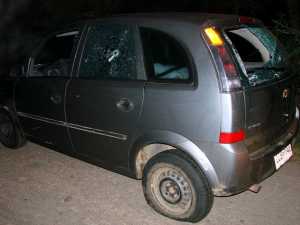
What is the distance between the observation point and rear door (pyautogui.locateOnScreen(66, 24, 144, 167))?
130 inches

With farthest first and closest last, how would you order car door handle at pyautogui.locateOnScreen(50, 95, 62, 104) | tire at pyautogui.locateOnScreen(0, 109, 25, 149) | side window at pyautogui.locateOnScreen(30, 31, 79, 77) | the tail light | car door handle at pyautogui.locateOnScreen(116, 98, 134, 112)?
tire at pyautogui.locateOnScreen(0, 109, 25, 149), side window at pyautogui.locateOnScreen(30, 31, 79, 77), car door handle at pyautogui.locateOnScreen(50, 95, 62, 104), car door handle at pyautogui.locateOnScreen(116, 98, 134, 112), the tail light

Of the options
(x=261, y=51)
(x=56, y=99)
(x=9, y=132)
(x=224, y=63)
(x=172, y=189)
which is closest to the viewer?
(x=224, y=63)

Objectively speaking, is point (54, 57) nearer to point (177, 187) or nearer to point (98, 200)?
point (98, 200)

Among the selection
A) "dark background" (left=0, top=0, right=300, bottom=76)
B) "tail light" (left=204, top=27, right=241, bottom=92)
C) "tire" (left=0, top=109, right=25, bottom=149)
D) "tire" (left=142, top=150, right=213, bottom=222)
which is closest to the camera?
"tail light" (left=204, top=27, right=241, bottom=92)

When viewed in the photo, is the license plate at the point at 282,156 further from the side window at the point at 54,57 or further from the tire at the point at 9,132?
the tire at the point at 9,132

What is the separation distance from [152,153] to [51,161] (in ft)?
5.99

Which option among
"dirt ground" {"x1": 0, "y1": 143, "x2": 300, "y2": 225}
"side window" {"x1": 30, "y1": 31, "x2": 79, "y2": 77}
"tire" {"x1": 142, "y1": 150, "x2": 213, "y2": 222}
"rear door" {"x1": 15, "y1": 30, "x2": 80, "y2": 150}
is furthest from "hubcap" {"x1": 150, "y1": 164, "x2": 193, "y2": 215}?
"side window" {"x1": 30, "y1": 31, "x2": 79, "y2": 77}

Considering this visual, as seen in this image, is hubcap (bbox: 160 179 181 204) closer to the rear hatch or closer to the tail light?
the rear hatch

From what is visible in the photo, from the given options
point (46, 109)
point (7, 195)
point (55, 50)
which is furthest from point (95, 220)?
point (55, 50)

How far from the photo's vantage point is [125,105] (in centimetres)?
333

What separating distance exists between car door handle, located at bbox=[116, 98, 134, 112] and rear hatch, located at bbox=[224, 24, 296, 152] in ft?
3.25

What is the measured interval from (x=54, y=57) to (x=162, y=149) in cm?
185

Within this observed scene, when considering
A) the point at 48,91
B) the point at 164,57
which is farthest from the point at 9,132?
the point at 164,57

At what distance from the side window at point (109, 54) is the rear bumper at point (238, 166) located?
1.04m
